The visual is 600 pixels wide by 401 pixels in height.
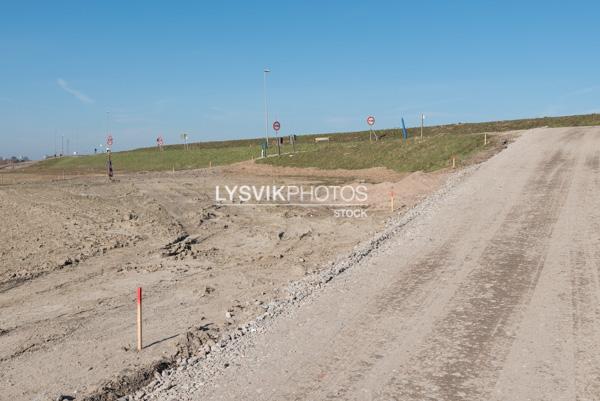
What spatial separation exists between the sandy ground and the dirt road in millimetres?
1623

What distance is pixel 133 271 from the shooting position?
578 inches

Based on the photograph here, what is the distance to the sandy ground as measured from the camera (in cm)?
855

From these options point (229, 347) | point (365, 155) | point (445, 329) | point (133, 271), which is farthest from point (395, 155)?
point (229, 347)

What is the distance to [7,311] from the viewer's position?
37.8 feet

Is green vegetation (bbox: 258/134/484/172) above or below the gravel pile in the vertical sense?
above

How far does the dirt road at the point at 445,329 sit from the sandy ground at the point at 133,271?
5.33 feet

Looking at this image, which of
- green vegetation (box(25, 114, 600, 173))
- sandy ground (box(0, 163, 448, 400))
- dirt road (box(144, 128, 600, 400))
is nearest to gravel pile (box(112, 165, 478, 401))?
dirt road (box(144, 128, 600, 400))

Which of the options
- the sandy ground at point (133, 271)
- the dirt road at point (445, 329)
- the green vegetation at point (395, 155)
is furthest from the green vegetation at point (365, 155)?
the dirt road at point (445, 329)

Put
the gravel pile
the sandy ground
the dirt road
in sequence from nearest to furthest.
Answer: the dirt road → the gravel pile → the sandy ground

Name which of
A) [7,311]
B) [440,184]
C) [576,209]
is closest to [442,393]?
[7,311]

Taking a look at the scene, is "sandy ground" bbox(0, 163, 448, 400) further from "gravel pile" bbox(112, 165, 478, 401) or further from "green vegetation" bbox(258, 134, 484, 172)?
"green vegetation" bbox(258, 134, 484, 172)

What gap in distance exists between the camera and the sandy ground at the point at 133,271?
28.1 ft

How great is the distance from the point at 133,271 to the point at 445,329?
9670mm

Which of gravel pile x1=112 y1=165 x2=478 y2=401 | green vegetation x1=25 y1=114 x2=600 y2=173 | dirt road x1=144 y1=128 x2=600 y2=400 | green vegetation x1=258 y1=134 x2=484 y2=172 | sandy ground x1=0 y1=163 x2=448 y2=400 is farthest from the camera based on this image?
green vegetation x1=25 y1=114 x2=600 y2=173
